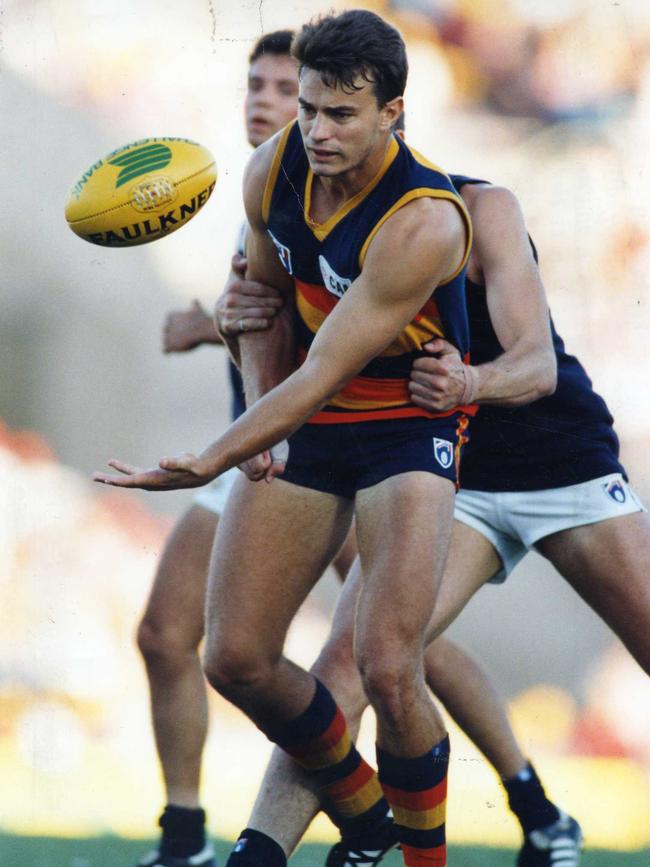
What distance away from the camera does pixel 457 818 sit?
4.55 metres

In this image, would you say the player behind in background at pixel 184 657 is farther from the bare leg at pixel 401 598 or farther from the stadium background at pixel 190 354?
the bare leg at pixel 401 598

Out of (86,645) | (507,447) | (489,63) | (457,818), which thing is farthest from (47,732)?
(489,63)

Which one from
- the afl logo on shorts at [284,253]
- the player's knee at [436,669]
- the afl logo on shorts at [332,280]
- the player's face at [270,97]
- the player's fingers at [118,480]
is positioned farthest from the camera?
the player's face at [270,97]

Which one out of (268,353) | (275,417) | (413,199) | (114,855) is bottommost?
(114,855)

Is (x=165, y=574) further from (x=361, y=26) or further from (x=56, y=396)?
(x=361, y=26)

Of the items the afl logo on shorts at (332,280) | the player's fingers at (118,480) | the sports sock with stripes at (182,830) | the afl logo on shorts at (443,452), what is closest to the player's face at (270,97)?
the afl logo on shorts at (332,280)

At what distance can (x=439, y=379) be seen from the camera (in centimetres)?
311

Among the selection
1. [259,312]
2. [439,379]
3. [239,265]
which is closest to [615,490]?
[439,379]

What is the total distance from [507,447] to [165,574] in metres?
1.15

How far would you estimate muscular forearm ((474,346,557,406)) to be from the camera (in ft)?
10.7

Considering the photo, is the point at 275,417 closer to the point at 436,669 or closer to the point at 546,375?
the point at 546,375

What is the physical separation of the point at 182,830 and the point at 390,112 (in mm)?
2171

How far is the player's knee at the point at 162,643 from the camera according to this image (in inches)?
163

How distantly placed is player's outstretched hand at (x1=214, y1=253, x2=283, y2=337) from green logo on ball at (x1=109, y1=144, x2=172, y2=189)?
31 cm
